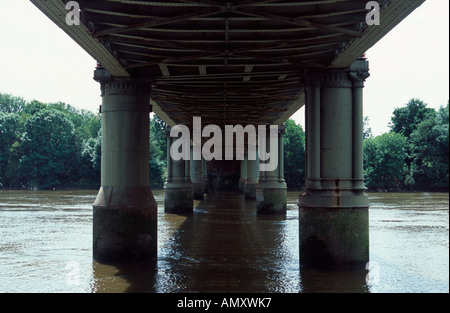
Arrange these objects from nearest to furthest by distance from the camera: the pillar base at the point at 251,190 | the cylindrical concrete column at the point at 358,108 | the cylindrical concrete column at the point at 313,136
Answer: the cylindrical concrete column at the point at 358,108
the cylindrical concrete column at the point at 313,136
the pillar base at the point at 251,190

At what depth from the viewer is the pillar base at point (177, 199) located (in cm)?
3606

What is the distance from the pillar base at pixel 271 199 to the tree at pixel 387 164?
48.2 metres

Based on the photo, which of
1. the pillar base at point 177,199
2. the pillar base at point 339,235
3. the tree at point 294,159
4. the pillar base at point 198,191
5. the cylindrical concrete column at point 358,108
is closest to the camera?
the pillar base at point 339,235

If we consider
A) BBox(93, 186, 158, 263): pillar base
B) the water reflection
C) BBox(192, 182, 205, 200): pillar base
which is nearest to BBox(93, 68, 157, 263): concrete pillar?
BBox(93, 186, 158, 263): pillar base

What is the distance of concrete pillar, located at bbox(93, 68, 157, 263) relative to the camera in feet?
54.4

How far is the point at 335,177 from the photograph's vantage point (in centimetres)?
1552

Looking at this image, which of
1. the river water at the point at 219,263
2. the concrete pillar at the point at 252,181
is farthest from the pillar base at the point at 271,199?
the concrete pillar at the point at 252,181

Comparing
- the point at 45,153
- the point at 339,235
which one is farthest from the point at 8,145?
the point at 339,235

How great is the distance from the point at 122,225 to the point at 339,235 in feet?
23.3

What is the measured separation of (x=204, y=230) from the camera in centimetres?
2606

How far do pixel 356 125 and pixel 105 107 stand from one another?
27.9 ft

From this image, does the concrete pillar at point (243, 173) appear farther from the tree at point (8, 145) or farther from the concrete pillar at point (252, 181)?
the tree at point (8, 145)

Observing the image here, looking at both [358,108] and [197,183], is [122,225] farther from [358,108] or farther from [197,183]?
[197,183]
